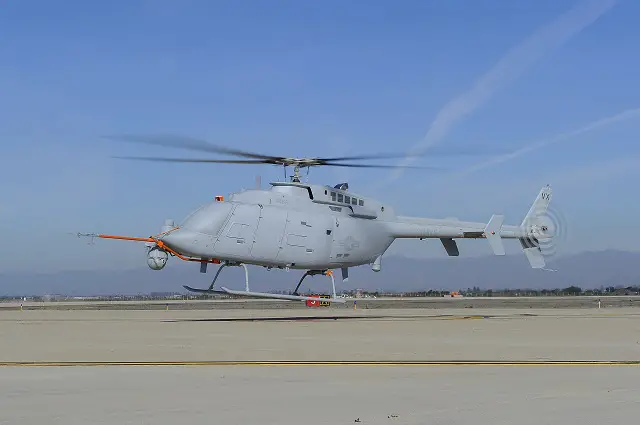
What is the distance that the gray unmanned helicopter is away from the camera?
40062 millimetres

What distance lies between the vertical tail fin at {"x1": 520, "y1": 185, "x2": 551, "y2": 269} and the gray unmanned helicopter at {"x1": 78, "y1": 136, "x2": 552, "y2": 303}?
2.37 m

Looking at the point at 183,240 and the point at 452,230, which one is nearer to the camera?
the point at 183,240

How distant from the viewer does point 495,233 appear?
48844 millimetres

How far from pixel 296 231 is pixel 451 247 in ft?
41.8

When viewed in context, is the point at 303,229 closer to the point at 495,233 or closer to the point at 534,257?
the point at 495,233

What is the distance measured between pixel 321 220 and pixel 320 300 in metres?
4.59
